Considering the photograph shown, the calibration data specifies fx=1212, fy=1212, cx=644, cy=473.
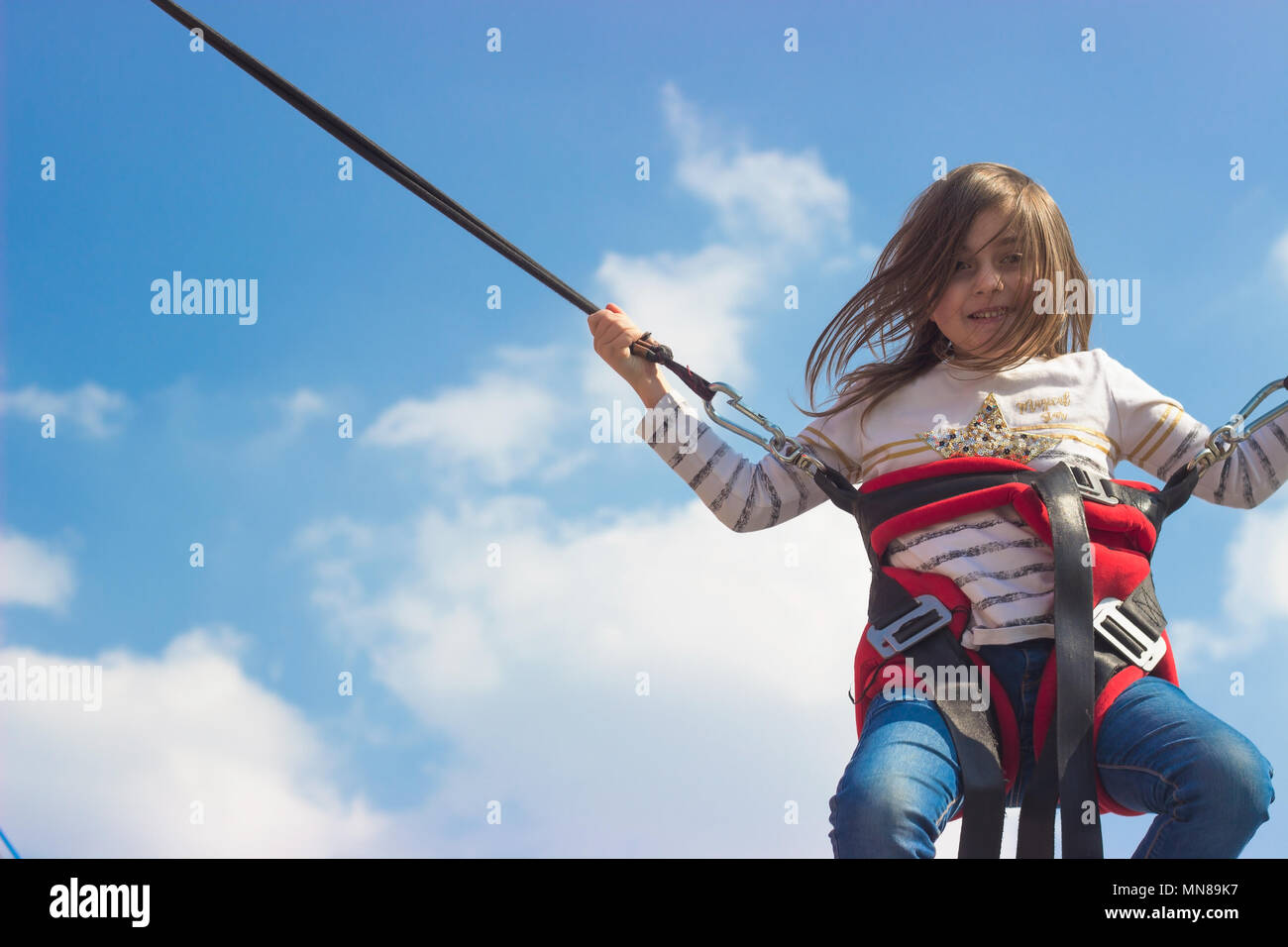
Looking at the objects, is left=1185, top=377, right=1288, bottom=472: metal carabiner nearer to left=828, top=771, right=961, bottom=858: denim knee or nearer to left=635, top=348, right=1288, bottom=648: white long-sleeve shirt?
left=635, top=348, right=1288, bottom=648: white long-sleeve shirt

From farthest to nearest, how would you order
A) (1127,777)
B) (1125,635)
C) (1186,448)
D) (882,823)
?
(1186,448) → (1125,635) → (1127,777) → (882,823)

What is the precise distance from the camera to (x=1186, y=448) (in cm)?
276

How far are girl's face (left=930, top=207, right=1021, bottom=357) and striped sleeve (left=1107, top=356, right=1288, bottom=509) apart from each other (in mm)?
311

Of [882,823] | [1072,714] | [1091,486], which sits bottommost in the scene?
[882,823]

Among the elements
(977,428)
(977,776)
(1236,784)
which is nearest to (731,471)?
(977,428)

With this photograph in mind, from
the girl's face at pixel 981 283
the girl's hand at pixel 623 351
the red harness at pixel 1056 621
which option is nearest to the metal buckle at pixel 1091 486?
the red harness at pixel 1056 621

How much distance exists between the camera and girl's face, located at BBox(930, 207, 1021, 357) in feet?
9.21

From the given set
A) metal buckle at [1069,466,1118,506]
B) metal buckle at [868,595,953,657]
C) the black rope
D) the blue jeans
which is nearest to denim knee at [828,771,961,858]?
the blue jeans

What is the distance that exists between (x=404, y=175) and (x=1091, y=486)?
5.22ft

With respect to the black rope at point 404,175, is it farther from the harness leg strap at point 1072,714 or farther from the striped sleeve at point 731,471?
the harness leg strap at point 1072,714

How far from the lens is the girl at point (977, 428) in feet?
7.64

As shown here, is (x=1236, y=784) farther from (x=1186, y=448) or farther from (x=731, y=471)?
(x=731, y=471)
